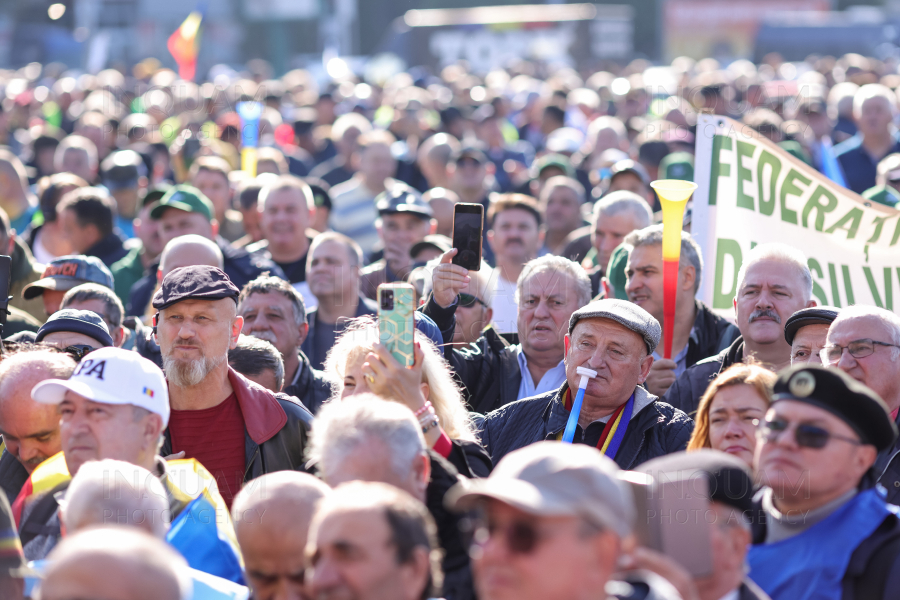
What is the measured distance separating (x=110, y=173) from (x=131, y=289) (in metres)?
2.59

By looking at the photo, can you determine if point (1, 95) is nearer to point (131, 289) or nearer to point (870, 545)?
point (131, 289)

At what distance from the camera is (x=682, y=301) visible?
19.4 feet

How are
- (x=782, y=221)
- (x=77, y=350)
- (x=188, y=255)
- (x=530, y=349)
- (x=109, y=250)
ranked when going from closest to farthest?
1. (x=77, y=350)
2. (x=530, y=349)
3. (x=188, y=255)
4. (x=782, y=221)
5. (x=109, y=250)

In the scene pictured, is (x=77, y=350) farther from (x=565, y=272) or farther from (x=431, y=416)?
(x=565, y=272)

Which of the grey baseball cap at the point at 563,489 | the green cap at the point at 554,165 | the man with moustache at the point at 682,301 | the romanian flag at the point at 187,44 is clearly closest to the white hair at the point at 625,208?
the man with moustache at the point at 682,301

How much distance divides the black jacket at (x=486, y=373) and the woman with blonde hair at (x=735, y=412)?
1.55 metres

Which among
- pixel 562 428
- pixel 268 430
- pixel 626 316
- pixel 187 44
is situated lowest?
pixel 562 428

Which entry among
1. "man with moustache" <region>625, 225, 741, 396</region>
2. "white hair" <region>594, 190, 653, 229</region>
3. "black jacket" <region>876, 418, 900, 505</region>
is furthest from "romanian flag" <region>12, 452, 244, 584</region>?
"white hair" <region>594, 190, 653, 229</region>

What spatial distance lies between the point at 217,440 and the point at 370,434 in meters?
1.44

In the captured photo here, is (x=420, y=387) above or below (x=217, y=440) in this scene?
above

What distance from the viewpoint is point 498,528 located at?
2.54 metres

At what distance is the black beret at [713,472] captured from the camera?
2.91 meters

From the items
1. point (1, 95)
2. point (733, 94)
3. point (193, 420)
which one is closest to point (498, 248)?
point (193, 420)

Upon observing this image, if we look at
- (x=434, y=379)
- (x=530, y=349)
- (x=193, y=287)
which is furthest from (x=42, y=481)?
(x=530, y=349)
